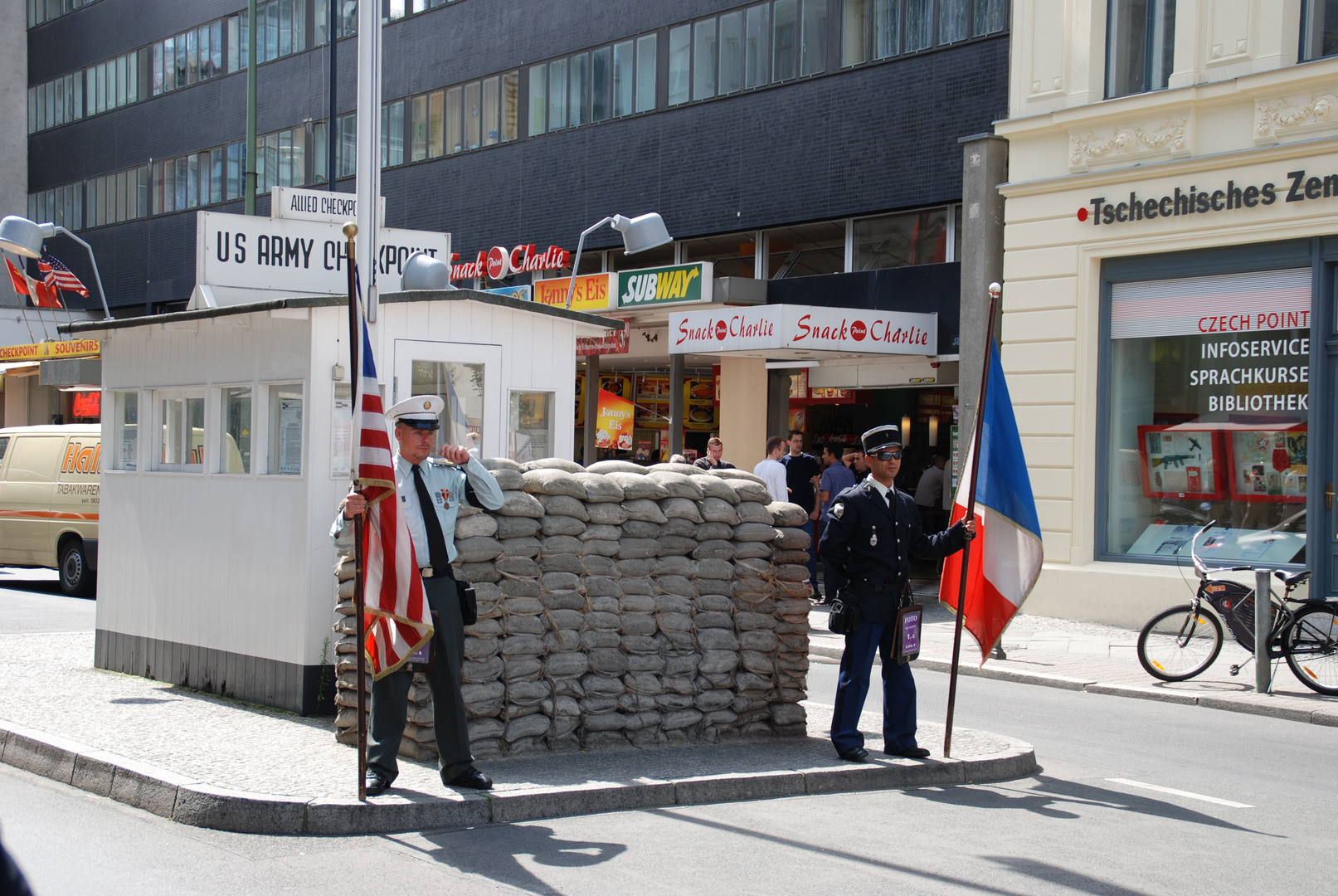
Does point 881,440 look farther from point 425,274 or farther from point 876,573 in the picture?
point 425,274

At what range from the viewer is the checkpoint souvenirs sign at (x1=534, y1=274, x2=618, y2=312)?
2264cm

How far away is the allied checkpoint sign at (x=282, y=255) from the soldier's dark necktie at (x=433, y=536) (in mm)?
3840

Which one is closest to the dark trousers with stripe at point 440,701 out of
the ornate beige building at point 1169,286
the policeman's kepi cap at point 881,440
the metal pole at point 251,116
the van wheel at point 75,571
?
the policeman's kepi cap at point 881,440

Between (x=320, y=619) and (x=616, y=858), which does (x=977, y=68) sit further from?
(x=616, y=858)

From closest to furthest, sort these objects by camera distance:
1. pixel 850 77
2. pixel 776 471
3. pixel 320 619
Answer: pixel 320 619 < pixel 776 471 < pixel 850 77

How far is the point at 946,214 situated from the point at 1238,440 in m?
6.79

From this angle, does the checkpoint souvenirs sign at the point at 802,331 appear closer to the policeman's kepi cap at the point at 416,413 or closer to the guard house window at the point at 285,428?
the guard house window at the point at 285,428

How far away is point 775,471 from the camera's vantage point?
15.3 meters

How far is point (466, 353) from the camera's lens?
9008mm

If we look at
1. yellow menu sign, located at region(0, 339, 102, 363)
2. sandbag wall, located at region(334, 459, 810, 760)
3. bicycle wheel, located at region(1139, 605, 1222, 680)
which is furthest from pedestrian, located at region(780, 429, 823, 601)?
yellow menu sign, located at region(0, 339, 102, 363)

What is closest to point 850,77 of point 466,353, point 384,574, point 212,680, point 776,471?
point 776,471

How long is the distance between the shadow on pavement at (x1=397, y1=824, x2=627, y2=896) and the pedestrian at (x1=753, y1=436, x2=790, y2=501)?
9.31m

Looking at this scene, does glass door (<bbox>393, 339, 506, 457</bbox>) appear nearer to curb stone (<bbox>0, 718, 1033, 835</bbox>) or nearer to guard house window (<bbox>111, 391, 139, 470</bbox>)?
guard house window (<bbox>111, 391, 139, 470</bbox>)

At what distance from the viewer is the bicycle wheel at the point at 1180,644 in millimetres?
11211
